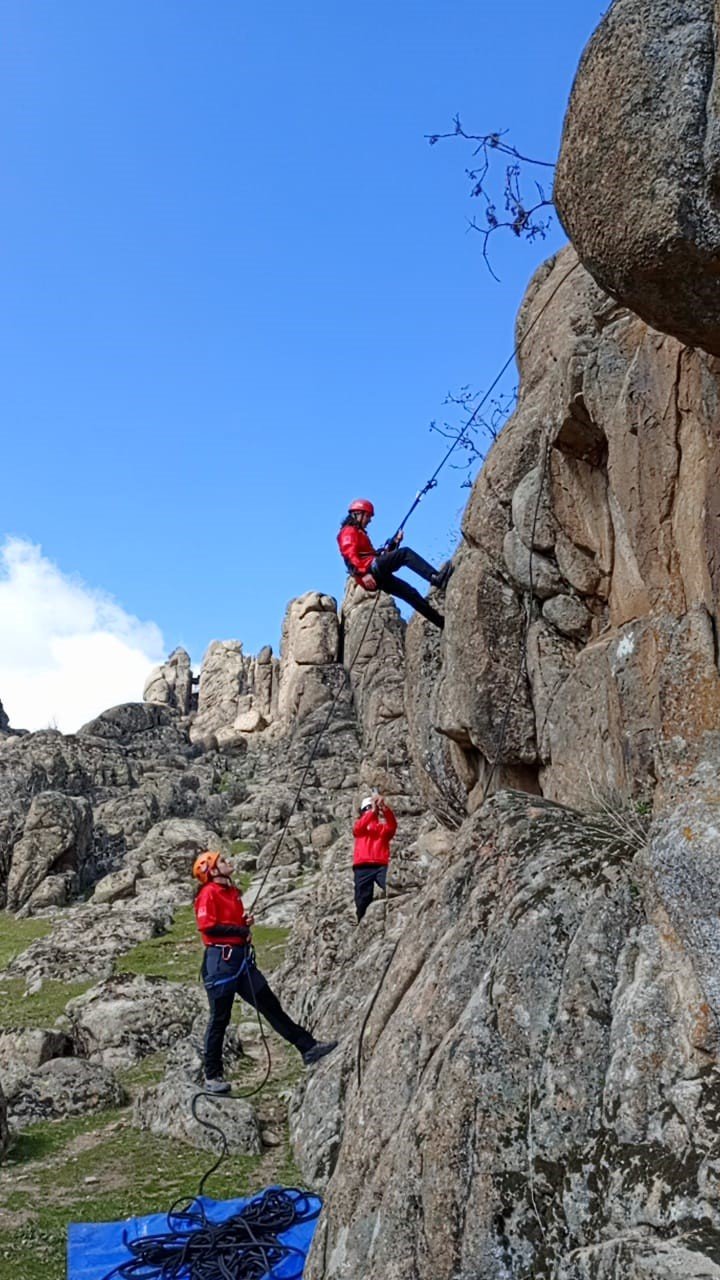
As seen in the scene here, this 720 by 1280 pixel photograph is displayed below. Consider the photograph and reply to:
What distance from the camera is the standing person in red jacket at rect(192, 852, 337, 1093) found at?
10.9 m

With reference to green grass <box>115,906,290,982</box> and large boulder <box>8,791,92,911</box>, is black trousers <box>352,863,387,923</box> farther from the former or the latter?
large boulder <box>8,791,92,911</box>

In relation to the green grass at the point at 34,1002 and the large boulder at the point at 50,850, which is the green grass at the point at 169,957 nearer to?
the green grass at the point at 34,1002

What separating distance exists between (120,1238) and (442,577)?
26.1ft

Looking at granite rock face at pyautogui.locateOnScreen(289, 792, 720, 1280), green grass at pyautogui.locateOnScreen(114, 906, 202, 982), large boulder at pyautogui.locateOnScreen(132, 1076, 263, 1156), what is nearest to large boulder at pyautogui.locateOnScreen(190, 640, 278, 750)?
green grass at pyautogui.locateOnScreen(114, 906, 202, 982)

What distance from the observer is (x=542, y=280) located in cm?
1304

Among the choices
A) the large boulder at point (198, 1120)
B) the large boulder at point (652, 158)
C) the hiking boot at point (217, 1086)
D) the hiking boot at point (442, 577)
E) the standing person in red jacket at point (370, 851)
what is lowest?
the large boulder at point (198, 1120)

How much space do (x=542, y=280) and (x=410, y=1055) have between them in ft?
32.3

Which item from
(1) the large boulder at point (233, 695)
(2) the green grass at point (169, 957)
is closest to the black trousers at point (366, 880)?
(2) the green grass at point (169, 957)

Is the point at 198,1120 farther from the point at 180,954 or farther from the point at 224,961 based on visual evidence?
the point at 180,954

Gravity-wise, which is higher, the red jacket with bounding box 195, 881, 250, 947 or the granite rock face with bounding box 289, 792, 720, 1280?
the red jacket with bounding box 195, 881, 250, 947

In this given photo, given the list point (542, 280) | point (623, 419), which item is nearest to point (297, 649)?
point (542, 280)

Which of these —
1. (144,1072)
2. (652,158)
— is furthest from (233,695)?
(652,158)

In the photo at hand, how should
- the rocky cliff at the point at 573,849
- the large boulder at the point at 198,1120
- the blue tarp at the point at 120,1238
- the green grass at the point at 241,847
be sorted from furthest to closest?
1. the green grass at the point at 241,847
2. the large boulder at the point at 198,1120
3. the blue tarp at the point at 120,1238
4. the rocky cliff at the point at 573,849

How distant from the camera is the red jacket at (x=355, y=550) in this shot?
42.3 feet
